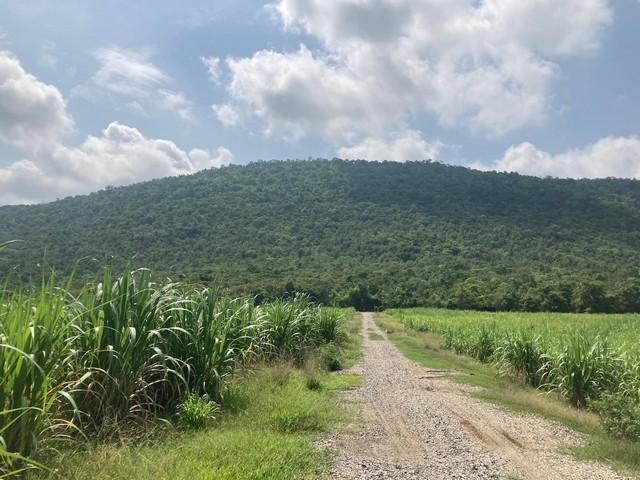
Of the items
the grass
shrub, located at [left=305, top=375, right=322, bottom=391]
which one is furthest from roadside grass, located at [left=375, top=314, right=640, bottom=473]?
the grass

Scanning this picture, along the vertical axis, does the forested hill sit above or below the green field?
above

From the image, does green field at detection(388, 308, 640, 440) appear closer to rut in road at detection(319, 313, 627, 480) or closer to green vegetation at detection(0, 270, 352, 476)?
rut in road at detection(319, 313, 627, 480)

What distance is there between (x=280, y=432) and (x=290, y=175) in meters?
139

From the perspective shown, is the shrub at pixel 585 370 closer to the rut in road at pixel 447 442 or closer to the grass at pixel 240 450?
the rut in road at pixel 447 442

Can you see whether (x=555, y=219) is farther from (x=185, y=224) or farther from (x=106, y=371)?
(x=106, y=371)

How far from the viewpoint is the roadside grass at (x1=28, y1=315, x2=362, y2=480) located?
14.8ft

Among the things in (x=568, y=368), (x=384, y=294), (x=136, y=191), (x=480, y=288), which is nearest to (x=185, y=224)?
(x=136, y=191)

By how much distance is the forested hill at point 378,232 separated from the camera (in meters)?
69.8

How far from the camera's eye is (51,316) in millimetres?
4664

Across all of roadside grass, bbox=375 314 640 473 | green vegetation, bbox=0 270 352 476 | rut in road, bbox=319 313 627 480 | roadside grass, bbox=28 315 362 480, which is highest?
green vegetation, bbox=0 270 352 476

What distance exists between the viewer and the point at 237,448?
5.70 m

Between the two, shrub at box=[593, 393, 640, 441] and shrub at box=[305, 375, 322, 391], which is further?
shrub at box=[305, 375, 322, 391]

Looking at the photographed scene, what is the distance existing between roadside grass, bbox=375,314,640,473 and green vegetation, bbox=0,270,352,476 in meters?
5.45

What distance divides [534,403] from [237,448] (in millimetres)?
8610
